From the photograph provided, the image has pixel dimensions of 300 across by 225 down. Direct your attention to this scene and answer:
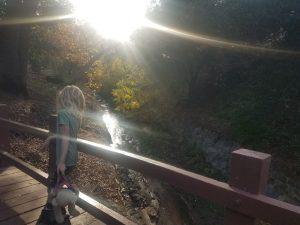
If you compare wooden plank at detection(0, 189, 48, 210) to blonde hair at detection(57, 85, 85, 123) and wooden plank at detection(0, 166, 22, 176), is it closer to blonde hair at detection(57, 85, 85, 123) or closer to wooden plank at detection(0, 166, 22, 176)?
wooden plank at detection(0, 166, 22, 176)

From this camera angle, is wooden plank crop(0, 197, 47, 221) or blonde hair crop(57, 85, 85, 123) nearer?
blonde hair crop(57, 85, 85, 123)

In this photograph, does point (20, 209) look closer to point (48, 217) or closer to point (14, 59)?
point (48, 217)

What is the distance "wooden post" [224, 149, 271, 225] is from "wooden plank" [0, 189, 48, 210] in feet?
11.3

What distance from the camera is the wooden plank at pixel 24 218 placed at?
4312 millimetres

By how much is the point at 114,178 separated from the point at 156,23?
12.2m

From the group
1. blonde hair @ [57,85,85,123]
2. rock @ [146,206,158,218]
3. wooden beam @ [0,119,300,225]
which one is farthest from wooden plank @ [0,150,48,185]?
rock @ [146,206,158,218]

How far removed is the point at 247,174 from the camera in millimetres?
2350

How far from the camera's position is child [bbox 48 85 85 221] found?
3.72 meters

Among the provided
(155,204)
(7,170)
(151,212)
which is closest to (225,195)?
(7,170)

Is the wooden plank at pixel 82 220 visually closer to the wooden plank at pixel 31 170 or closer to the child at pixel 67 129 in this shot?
the child at pixel 67 129

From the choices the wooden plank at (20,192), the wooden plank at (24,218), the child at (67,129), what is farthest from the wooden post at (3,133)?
the child at (67,129)

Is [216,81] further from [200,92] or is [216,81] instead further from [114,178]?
[114,178]

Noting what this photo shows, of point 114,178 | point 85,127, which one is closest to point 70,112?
point 114,178

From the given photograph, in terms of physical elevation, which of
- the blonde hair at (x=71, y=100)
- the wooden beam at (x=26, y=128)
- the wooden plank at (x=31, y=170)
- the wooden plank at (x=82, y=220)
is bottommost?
the wooden plank at (x=82, y=220)
